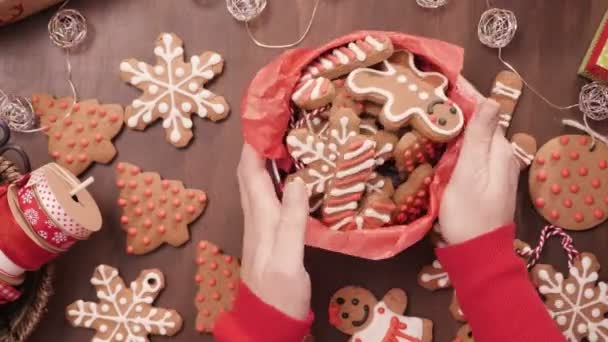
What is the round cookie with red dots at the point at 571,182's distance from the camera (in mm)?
1092

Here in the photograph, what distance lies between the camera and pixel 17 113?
111 cm

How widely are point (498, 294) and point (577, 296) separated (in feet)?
0.87

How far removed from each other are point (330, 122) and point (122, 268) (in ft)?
1.54

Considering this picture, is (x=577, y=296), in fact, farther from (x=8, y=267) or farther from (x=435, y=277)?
(x=8, y=267)

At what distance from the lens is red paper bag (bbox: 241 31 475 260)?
95cm

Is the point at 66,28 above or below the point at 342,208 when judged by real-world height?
above

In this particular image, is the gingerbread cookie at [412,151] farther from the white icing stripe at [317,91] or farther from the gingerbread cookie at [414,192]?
the white icing stripe at [317,91]

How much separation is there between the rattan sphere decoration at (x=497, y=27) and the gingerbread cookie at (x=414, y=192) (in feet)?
0.89

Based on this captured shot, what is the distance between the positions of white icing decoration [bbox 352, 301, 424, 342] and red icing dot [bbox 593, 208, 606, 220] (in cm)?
34

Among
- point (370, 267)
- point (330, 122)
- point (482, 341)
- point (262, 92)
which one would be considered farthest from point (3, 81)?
point (482, 341)

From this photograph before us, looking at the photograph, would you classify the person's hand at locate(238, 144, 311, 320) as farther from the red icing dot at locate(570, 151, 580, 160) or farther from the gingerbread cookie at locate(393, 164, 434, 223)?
the red icing dot at locate(570, 151, 580, 160)

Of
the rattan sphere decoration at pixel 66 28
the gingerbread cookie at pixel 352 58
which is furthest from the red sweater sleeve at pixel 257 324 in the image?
the rattan sphere decoration at pixel 66 28

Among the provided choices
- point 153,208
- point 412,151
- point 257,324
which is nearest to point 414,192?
point 412,151

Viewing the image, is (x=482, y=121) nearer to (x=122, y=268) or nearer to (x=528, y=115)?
(x=528, y=115)
